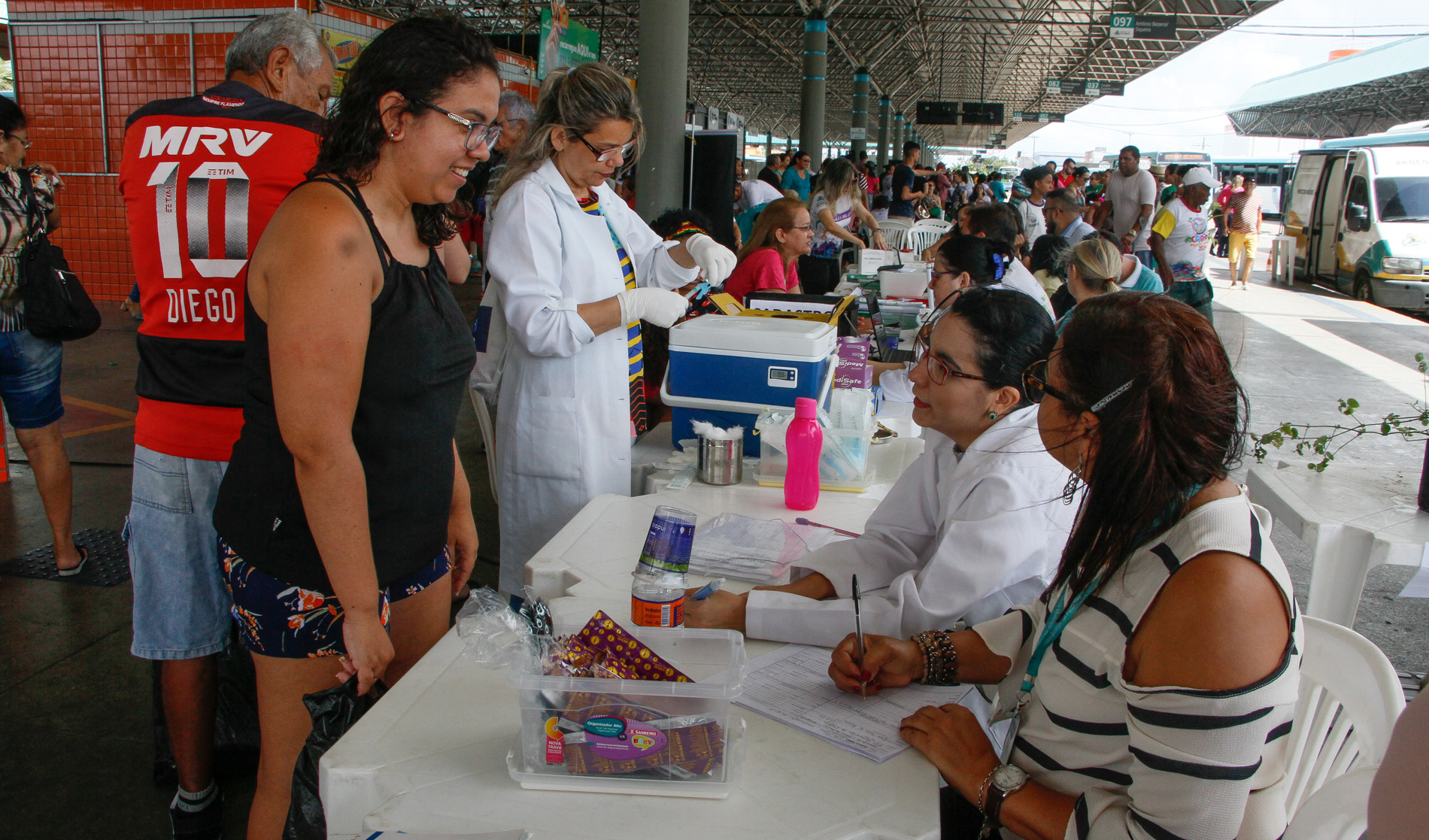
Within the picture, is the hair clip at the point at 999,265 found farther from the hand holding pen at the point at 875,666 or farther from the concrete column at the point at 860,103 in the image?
the concrete column at the point at 860,103

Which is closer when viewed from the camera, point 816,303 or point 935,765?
point 935,765

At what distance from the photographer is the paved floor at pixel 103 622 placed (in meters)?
2.36

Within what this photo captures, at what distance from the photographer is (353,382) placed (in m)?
1.34

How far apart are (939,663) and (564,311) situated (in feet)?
4.49

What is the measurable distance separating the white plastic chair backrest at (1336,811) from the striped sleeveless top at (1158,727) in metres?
0.07

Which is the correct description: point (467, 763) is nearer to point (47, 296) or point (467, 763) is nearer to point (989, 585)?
point (989, 585)

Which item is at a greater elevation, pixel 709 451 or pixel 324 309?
pixel 324 309

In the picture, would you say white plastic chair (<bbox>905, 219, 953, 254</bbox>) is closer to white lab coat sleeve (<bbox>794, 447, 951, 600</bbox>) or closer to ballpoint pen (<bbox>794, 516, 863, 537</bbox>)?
ballpoint pen (<bbox>794, 516, 863, 537</bbox>)

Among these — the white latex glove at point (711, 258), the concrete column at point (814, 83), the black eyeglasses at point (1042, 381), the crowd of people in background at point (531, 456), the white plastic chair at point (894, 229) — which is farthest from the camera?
the concrete column at point (814, 83)

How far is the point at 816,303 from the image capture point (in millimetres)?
3758

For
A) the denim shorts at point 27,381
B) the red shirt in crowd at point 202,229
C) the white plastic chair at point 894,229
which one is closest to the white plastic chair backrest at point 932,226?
the white plastic chair at point 894,229

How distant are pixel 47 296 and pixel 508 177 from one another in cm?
211

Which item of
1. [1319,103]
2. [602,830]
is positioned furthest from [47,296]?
[1319,103]

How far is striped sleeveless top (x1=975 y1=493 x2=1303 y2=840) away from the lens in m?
1.05
